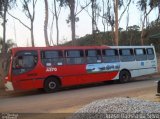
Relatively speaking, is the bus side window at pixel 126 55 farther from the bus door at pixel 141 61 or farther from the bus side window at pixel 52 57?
the bus side window at pixel 52 57

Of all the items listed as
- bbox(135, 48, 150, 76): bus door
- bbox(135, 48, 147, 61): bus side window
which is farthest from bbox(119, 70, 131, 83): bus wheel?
bbox(135, 48, 147, 61): bus side window

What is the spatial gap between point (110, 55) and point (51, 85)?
A: 467 centimetres

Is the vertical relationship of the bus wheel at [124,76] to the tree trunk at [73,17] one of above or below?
below

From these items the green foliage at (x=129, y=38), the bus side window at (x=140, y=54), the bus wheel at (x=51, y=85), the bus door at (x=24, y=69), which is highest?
the green foliage at (x=129, y=38)

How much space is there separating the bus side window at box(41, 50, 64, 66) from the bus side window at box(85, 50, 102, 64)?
6.12ft

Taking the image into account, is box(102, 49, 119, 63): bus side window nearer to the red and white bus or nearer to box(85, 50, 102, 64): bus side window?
the red and white bus

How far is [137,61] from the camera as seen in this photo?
24.3m

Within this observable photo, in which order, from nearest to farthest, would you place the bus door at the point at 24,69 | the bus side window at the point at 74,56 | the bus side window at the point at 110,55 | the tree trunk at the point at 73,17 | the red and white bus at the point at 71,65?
the bus door at the point at 24,69
the red and white bus at the point at 71,65
the bus side window at the point at 74,56
the bus side window at the point at 110,55
the tree trunk at the point at 73,17

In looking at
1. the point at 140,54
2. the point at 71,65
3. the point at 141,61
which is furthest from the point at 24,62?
the point at 140,54

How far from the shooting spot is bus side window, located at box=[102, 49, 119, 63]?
74.1 ft

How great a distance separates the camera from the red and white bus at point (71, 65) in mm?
18844

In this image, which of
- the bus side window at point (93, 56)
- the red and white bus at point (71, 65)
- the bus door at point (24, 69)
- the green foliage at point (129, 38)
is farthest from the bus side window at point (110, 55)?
the green foliage at point (129, 38)

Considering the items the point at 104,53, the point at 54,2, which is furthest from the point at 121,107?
the point at 54,2

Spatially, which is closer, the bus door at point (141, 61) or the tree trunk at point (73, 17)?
the bus door at point (141, 61)
